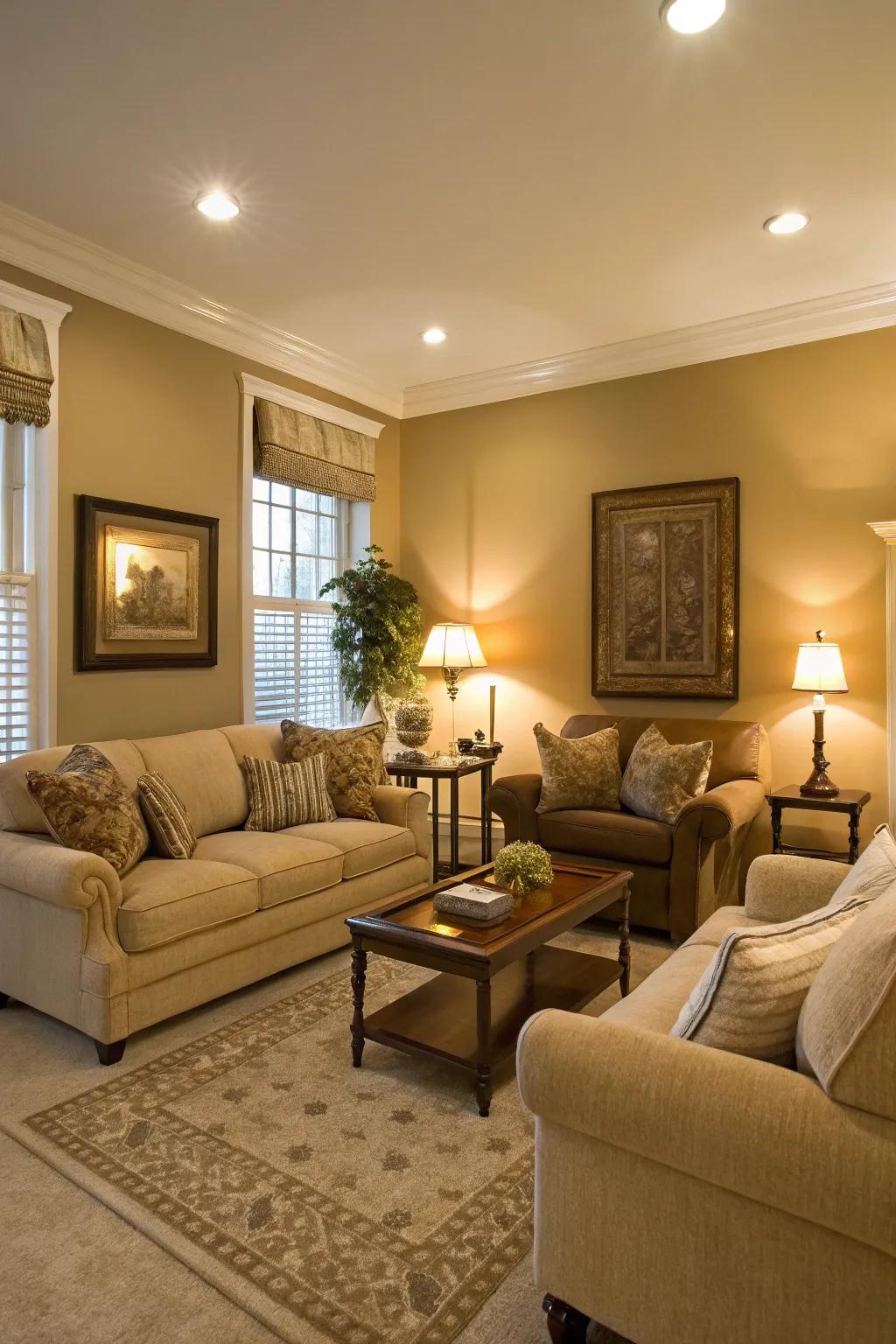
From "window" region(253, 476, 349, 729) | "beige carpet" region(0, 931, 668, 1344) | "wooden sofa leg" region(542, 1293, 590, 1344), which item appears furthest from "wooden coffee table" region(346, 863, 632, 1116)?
"window" region(253, 476, 349, 729)

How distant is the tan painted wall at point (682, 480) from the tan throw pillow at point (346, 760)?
1.42m

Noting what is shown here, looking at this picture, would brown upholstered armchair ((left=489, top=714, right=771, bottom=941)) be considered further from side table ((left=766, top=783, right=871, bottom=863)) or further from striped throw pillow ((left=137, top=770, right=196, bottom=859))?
striped throw pillow ((left=137, top=770, right=196, bottom=859))

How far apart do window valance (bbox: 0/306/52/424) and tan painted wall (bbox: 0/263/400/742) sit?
13cm

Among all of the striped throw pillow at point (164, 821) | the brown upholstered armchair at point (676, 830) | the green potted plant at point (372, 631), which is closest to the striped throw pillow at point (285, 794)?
the striped throw pillow at point (164, 821)

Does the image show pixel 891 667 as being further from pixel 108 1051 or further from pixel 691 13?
pixel 108 1051

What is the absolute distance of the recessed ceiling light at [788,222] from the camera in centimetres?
346

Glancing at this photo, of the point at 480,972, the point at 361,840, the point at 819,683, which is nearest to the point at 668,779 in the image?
the point at 819,683

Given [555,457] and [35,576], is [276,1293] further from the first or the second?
[555,457]

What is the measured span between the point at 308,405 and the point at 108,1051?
3.66 meters

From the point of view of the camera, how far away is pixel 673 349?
4.82m

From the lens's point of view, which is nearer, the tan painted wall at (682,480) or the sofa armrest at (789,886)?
the sofa armrest at (789,886)

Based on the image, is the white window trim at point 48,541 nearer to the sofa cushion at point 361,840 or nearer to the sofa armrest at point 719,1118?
the sofa cushion at point 361,840

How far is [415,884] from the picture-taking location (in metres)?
4.20

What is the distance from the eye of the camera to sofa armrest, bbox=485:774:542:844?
442 cm
